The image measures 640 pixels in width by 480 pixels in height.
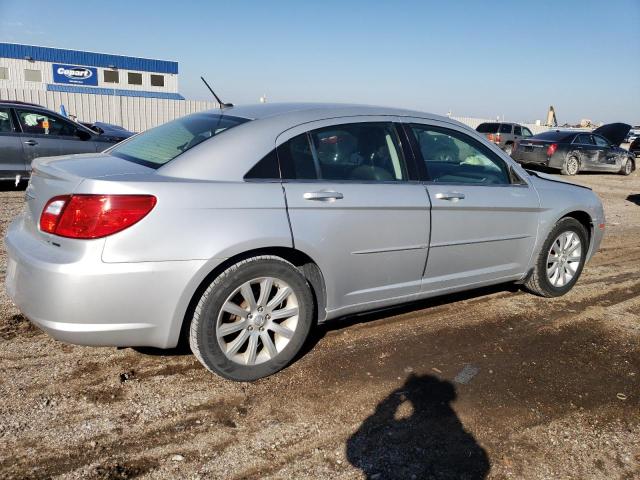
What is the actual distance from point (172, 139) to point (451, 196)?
196 cm

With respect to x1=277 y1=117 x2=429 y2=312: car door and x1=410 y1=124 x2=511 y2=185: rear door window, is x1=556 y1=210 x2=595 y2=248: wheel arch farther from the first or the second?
x1=277 y1=117 x2=429 y2=312: car door

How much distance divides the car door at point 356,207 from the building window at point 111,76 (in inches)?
1624

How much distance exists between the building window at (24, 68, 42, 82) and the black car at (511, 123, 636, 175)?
113 ft

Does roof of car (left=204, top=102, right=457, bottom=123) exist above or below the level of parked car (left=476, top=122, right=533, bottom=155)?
above

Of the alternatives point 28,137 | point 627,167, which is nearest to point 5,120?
point 28,137

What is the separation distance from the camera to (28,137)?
30.9ft

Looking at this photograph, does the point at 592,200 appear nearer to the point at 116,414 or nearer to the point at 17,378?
the point at 116,414

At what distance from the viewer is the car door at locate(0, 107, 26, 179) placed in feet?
30.1

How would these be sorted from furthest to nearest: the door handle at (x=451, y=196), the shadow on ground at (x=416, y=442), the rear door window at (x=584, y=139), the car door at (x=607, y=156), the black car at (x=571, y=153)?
the car door at (x=607, y=156)
the rear door window at (x=584, y=139)
the black car at (x=571, y=153)
the door handle at (x=451, y=196)
the shadow on ground at (x=416, y=442)

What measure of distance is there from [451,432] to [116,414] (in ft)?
5.76

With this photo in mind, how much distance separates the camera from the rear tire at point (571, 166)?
16.8 meters

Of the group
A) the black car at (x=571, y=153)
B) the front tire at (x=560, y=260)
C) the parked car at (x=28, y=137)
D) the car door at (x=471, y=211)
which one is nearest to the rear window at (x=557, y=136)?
the black car at (x=571, y=153)

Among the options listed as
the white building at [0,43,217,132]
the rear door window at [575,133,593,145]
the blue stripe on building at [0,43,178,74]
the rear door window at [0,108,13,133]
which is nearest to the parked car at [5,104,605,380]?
the rear door window at [0,108,13,133]

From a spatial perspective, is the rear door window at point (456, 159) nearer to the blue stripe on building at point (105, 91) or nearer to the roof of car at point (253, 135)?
the roof of car at point (253, 135)
